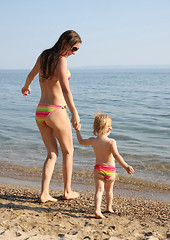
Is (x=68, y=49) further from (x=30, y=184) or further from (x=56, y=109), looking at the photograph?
(x=30, y=184)

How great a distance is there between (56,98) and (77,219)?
1.38 metres

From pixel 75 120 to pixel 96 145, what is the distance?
1.19ft

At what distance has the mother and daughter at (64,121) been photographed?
3.42m

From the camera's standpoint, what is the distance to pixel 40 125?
12.2 ft

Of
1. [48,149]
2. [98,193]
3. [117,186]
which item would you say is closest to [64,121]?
[48,149]

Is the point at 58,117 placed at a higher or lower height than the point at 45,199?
higher

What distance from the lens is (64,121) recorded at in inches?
144

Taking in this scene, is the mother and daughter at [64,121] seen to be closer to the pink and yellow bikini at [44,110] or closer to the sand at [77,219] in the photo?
the pink and yellow bikini at [44,110]

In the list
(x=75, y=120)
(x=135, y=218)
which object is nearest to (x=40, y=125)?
(x=75, y=120)

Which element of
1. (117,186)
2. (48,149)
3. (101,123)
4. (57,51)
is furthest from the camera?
(117,186)

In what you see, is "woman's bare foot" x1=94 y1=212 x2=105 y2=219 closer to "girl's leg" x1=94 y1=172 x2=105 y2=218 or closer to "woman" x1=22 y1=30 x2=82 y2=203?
"girl's leg" x1=94 y1=172 x2=105 y2=218

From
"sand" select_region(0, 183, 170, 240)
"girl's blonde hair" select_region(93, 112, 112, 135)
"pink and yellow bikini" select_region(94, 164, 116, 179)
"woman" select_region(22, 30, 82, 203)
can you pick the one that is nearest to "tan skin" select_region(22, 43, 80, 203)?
"woman" select_region(22, 30, 82, 203)

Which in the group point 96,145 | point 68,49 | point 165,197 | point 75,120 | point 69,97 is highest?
point 68,49

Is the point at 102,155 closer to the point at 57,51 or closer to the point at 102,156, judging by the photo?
the point at 102,156
